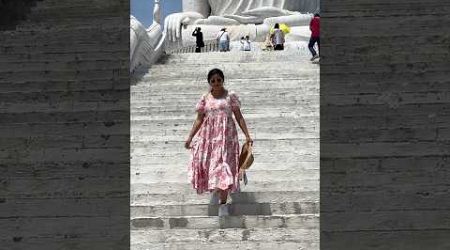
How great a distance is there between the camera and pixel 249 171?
9180 mm

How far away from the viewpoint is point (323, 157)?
13.9 feet

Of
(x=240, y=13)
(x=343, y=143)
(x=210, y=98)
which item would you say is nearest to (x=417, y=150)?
(x=343, y=143)

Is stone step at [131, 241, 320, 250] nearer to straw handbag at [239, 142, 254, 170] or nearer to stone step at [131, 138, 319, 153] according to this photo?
straw handbag at [239, 142, 254, 170]

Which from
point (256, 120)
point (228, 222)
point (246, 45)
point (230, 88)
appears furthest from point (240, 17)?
point (228, 222)

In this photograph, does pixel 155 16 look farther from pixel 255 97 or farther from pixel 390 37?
pixel 390 37

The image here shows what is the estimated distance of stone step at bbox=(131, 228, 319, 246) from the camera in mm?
6707

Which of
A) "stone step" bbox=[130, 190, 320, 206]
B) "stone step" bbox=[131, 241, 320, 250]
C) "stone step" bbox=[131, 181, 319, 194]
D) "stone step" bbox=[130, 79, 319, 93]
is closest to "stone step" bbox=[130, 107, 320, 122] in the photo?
"stone step" bbox=[130, 79, 319, 93]

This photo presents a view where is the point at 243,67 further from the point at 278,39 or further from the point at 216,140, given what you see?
the point at 216,140

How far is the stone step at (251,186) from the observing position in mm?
8477

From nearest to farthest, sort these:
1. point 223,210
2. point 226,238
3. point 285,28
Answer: point 226,238
point 223,210
point 285,28

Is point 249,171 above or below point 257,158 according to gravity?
below

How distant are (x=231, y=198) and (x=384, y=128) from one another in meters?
3.93

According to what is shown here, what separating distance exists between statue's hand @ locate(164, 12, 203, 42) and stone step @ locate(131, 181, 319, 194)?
13802 millimetres

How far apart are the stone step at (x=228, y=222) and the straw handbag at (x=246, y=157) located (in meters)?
0.47
